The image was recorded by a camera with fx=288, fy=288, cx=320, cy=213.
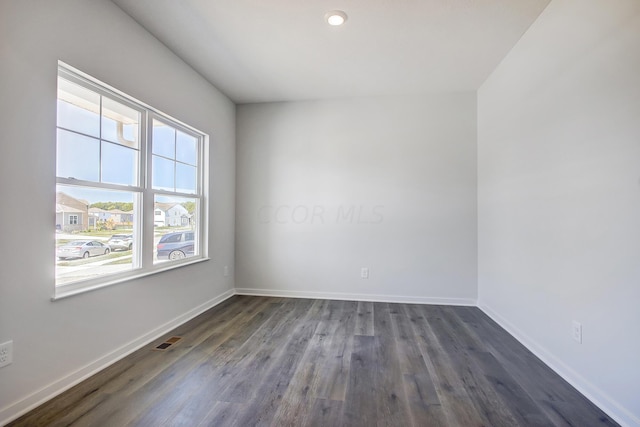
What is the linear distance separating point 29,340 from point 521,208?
3.69m

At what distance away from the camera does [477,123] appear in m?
3.61

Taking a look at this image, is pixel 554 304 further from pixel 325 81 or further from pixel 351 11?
pixel 325 81

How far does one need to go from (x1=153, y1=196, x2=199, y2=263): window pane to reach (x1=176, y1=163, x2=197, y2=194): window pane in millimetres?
112

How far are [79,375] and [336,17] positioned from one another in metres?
3.14

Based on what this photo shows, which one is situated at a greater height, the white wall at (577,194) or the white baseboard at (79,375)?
the white wall at (577,194)

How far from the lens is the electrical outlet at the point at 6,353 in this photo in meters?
1.50

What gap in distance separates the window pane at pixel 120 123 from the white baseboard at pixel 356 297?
2439mm

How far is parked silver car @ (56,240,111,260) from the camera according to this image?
1.89 m

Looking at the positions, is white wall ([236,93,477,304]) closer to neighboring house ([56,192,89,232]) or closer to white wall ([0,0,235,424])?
white wall ([0,0,235,424])

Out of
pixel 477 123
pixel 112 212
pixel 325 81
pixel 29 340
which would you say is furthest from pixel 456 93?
pixel 29 340

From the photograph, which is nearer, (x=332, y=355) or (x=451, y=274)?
(x=332, y=355)

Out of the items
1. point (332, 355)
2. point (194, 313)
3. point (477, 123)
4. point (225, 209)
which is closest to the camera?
point (332, 355)

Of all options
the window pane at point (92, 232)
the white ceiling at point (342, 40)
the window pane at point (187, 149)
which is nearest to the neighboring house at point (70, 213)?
the window pane at point (92, 232)

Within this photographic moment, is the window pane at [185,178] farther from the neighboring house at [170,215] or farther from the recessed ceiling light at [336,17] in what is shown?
the recessed ceiling light at [336,17]
